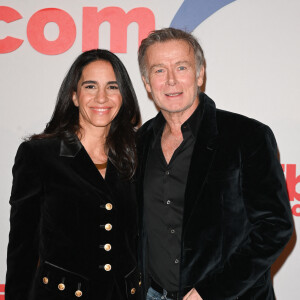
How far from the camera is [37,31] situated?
293 centimetres

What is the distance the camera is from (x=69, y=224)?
5.78 feet

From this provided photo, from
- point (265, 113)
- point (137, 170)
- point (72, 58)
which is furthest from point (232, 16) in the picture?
point (137, 170)

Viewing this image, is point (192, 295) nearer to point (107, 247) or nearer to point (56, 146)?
point (107, 247)

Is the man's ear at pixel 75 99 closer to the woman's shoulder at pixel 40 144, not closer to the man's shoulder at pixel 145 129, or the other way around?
the woman's shoulder at pixel 40 144

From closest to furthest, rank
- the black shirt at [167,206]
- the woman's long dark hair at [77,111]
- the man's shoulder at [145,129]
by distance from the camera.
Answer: the black shirt at [167,206]
the woman's long dark hair at [77,111]
the man's shoulder at [145,129]

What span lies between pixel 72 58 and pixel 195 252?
6.58 feet

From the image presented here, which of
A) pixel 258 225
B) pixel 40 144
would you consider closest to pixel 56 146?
pixel 40 144

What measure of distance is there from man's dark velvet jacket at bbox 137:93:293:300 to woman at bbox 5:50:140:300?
1.19 ft

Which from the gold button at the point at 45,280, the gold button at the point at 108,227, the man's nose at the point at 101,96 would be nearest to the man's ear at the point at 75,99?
the man's nose at the point at 101,96

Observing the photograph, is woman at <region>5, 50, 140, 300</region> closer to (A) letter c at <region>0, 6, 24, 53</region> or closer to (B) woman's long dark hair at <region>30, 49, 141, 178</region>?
(B) woman's long dark hair at <region>30, 49, 141, 178</region>

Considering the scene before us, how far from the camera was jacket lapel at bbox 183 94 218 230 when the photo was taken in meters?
1.74

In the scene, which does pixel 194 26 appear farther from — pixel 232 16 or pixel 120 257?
pixel 120 257

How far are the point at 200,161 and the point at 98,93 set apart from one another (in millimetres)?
713

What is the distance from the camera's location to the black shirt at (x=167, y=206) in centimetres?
188
